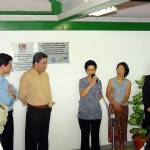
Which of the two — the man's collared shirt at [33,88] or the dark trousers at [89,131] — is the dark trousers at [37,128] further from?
the dark trousers at [89,131]

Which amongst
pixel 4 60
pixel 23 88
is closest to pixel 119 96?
pixel 23 88

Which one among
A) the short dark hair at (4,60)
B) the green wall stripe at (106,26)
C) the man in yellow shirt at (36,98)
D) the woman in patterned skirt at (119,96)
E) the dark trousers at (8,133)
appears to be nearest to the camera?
the short dark hair at (4,60)

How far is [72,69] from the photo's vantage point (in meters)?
5.50

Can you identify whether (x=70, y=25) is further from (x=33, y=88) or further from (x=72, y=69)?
(x=33, y=88)

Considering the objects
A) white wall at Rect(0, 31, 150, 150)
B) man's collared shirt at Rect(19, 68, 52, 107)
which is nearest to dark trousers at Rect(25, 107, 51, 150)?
man's collared shirt at Rect(19, 68, 52, 107)

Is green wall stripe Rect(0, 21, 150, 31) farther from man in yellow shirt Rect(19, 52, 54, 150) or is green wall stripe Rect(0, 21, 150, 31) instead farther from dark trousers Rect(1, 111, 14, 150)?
dark trousers Rect(1, 111, 14, 150)

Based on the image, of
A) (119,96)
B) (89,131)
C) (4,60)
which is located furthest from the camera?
(119,96)

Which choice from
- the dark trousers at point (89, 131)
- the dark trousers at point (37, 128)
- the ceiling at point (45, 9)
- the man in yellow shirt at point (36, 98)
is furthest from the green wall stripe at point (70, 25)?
the dark trousers at point (89, 131)

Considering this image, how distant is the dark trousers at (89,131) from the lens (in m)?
5.12

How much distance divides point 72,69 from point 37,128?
4.37ft

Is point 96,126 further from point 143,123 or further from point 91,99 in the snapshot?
point 143,123

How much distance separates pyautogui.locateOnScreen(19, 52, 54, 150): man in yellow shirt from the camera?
4.74 metres

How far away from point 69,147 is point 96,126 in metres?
0.85

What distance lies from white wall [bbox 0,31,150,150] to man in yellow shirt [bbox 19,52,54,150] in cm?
42
